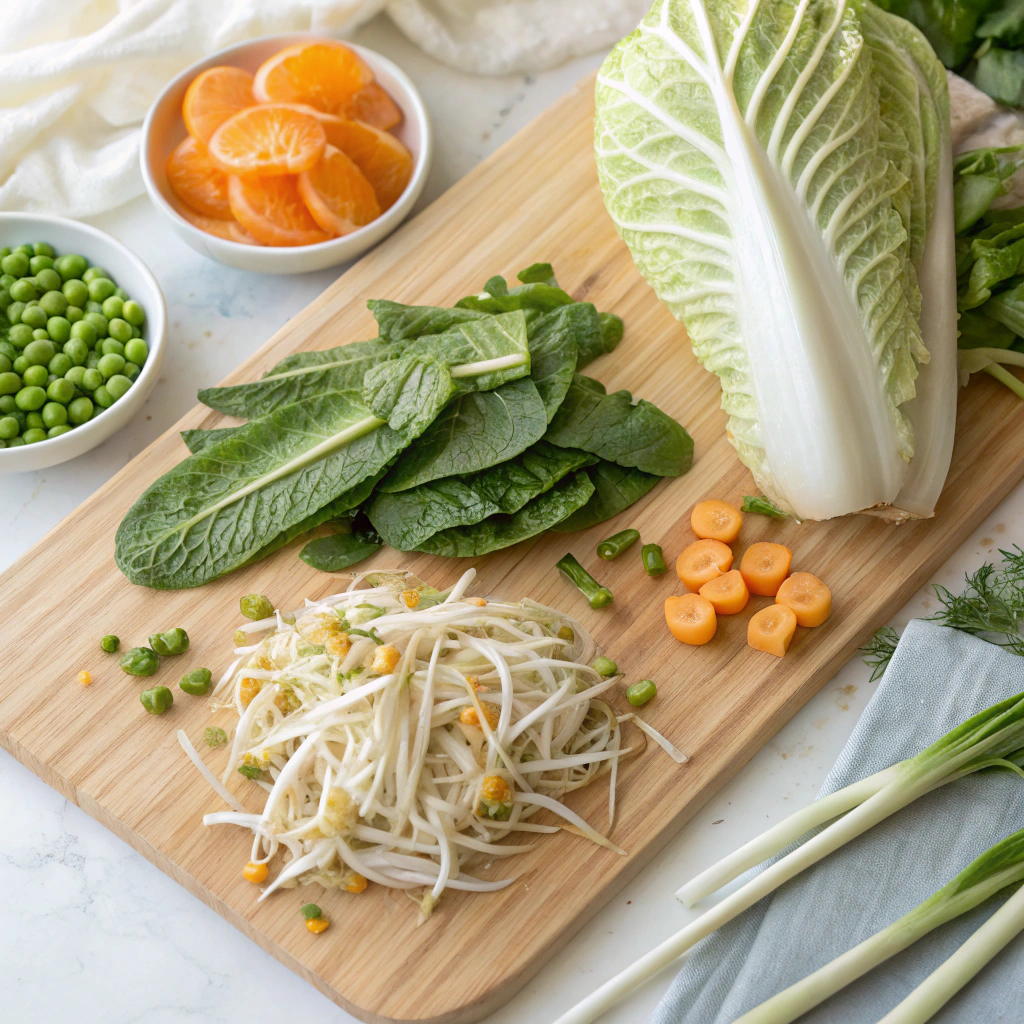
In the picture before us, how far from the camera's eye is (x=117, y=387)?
3.37 metres

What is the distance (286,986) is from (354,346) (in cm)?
178

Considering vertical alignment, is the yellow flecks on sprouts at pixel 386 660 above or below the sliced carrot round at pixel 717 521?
above

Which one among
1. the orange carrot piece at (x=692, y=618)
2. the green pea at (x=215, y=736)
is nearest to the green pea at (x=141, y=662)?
the green pea at (x=215, y=736)

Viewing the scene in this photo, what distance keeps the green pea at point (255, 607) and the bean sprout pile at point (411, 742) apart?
156mm

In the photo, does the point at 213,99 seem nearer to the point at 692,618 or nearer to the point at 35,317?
the point at 35,317

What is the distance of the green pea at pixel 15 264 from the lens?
11.6 ft

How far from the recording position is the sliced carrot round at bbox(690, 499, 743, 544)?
10.1 feet

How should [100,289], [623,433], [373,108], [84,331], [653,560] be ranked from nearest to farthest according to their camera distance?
[653,560] → [623,433] → [84,331] → [100,289] → [373,108]

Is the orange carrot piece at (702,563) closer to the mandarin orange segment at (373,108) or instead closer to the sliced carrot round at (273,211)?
the sliced carrot round at (273,211)

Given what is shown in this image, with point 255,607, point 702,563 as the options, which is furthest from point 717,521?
point 255,607

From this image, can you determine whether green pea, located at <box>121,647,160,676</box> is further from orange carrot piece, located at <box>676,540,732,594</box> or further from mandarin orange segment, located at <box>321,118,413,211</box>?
mandarin orange segment, located at <box>321,118,413,211</box>

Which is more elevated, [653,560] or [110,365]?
[110,365]

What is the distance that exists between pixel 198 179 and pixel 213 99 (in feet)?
0.89

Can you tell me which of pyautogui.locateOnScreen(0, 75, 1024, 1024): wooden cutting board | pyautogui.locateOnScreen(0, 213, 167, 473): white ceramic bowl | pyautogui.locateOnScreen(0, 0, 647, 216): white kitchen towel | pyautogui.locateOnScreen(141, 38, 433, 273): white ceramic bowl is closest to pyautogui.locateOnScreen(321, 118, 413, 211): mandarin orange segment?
pyautogui.locateOnScreen(141, 38, 433, 273): white ceramic bowl
